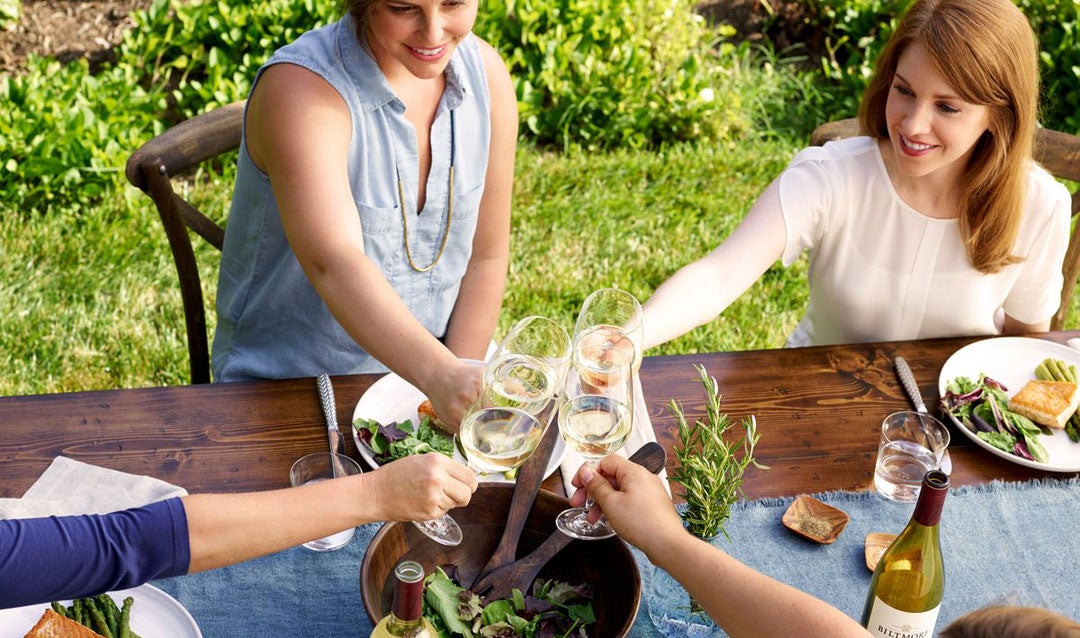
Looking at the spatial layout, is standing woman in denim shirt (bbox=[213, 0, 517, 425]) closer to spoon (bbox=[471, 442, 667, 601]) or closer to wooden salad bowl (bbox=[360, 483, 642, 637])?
wooden salad bowl (bbox=[360, 483, 642, 637])

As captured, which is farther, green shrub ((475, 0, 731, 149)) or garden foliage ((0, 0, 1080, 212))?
green shrub ((475, 0, 731, 149))

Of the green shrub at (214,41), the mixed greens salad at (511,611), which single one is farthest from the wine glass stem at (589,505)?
the green shrub at (214,41)

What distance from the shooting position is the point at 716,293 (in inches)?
103

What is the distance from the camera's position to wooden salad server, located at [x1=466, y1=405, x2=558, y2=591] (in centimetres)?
182

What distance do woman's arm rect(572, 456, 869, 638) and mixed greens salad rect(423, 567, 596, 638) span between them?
133mm

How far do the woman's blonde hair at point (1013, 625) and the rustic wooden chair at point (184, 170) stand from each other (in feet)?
6.65

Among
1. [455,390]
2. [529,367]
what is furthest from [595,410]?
[455,390]

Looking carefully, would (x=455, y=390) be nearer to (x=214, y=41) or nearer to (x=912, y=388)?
(x=912, y=388)

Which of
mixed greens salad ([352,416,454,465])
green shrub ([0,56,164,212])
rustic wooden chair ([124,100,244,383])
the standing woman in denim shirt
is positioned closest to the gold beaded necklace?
the standing woman in denim shirt

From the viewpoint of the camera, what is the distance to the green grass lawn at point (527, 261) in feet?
12.8

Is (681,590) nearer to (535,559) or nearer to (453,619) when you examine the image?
(535,559)

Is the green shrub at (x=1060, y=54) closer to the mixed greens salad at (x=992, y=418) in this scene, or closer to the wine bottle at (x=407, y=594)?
the mixed greens salad at (x=992, y=418)

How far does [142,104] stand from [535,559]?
3653mm

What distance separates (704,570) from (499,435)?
371mm
